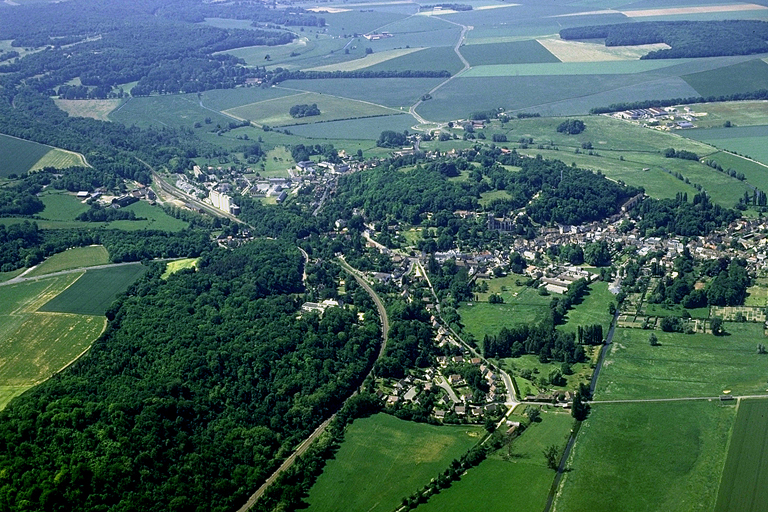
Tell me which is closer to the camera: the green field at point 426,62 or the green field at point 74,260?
the green field at point 74,260

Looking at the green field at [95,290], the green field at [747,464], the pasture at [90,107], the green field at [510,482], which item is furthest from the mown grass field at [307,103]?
the green field at [747,464]

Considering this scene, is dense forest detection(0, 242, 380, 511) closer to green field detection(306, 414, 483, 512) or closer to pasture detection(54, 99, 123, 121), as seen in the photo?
green field detection(306, 414, 483, 512)

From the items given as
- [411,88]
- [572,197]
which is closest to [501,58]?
[411,88]

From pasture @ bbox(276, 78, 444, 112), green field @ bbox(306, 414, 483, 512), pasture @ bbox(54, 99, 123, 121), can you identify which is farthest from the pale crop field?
green field @ bbox(306, 414, 483, 512)

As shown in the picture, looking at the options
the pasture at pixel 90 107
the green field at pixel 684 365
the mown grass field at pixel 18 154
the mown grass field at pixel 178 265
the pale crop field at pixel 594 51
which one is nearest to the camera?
the green field at pixel 684 365

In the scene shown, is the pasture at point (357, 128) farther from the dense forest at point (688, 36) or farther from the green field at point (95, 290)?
the dense forest at point (688, 36)

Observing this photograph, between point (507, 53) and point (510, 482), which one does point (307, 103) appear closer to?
point (507, 53)

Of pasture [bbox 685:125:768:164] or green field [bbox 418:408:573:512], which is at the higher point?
green field [bbox 418:408:573:512]
